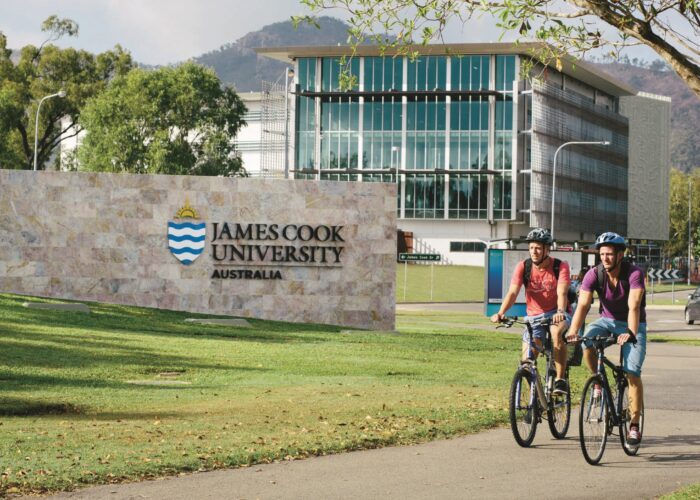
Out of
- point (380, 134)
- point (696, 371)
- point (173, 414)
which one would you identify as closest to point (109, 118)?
point (380, 134)

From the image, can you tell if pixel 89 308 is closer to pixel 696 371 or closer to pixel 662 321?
pixel 696 371

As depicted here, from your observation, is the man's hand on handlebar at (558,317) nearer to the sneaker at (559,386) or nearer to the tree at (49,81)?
the sneaker at (559,386)

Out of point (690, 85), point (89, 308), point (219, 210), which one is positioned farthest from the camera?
point (219, 210)

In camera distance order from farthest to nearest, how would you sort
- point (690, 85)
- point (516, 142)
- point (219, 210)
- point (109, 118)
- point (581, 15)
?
1. point (516, 142)
2. point (109, 118)
3. point (219, 210)
4. point (581, 15)
5. point (690, 85)

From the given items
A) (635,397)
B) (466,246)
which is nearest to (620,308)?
(635,397)

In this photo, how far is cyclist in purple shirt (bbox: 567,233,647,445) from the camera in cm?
1116

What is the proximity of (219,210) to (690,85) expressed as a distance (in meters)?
25.1

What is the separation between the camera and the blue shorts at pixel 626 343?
11.4m

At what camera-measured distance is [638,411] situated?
37.9 ft

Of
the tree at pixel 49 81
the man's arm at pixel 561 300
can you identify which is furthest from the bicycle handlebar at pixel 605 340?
the tree at pixel 49 81

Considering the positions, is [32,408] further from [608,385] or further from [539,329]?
[608,385]

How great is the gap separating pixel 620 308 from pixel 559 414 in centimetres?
156

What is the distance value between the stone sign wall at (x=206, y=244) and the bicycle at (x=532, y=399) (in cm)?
2242

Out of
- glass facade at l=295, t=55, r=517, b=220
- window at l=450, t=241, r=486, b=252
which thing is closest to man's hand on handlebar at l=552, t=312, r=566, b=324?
glass facade at l=295, t=55, r=517, b=220
